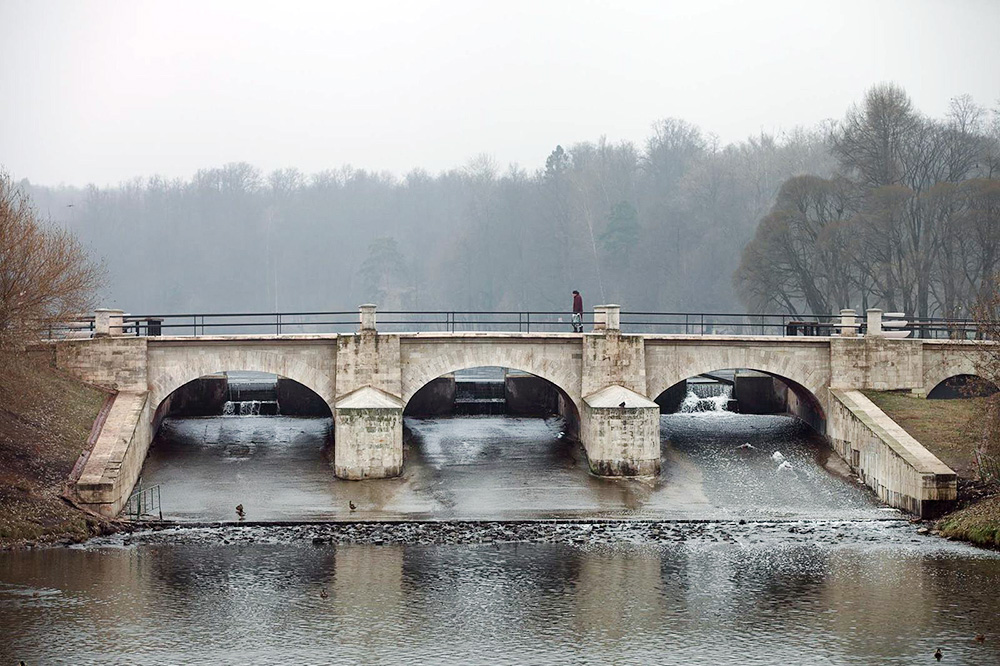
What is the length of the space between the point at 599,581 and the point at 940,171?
4604cm

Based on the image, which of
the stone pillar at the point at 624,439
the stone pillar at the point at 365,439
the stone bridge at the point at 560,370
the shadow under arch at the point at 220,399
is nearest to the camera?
the stone pillar at the point at 365,439

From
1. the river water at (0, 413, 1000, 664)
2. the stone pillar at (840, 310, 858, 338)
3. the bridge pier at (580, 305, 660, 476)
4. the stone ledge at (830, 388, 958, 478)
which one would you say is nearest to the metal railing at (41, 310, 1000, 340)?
the stone pillar at (840, 310, 858, 338)

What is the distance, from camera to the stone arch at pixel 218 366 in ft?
132

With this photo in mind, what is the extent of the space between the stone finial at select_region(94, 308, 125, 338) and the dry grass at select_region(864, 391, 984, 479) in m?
25.5

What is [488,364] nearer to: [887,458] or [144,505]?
[144,505]

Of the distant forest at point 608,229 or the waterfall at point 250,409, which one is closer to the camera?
the waterfall at point 250,409

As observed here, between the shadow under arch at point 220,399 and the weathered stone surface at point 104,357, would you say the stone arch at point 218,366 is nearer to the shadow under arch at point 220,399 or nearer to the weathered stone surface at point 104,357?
the weathered stone surface at point 104,357

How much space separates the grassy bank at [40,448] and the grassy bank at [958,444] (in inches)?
914

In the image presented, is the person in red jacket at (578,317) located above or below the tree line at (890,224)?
below

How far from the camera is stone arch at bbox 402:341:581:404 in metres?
40.7

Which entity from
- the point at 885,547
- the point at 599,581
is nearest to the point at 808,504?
the point at 885,547

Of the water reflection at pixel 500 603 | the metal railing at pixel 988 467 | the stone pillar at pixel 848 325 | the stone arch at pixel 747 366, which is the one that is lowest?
the water reflection at pixel 500 603

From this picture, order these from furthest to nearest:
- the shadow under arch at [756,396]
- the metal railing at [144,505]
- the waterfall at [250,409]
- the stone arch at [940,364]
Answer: the shadow under arch at [756,396]
the waterfall at [250,409]
the stone arch at [940,364]
the metal railing at [144,505]

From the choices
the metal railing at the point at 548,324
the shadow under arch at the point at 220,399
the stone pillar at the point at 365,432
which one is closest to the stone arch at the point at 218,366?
the metal railing at the point at 548,324
